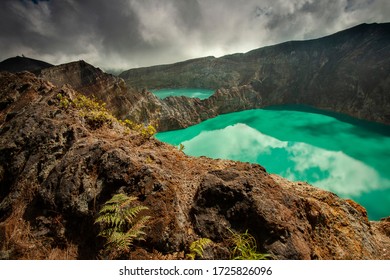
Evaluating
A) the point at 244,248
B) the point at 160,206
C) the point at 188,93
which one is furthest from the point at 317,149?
the point at 188,93

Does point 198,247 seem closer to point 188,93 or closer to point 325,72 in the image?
point 325,72

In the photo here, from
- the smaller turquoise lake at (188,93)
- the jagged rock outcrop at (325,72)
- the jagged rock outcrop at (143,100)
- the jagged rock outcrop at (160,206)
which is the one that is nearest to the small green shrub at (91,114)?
the jagged rock outcrop at (160,206)

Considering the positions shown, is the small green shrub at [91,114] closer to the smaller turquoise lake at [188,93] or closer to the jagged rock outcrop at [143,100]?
the jagged rock outcrop at [143,100]

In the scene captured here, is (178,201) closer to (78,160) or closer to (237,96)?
(78,160)

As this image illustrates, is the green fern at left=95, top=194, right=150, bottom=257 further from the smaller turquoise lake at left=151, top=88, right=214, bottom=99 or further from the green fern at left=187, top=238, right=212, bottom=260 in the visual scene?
the smaller turquoise lake at left=151, top=88, right=214, bottom=99

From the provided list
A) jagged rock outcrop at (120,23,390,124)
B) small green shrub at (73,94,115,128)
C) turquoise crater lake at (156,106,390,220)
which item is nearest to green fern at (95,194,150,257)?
small green shrub at (73,94,115,128)
